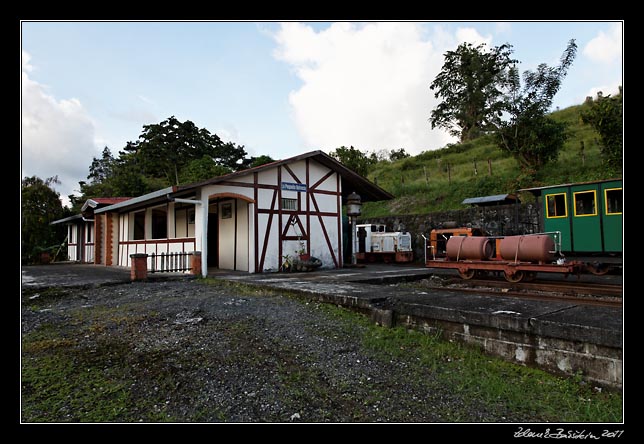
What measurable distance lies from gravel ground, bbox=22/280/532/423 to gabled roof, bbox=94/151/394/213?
5136 mm

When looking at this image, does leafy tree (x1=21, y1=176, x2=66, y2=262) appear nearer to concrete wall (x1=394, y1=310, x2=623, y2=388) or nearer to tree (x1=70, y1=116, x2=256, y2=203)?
tree (x1=70, y1=116, x2=256, y2=203)

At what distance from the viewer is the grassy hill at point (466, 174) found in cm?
1948

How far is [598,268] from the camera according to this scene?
9.44 metres

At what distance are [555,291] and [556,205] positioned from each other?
4201mm

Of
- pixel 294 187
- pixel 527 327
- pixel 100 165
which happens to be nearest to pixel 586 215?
pixel 527 327

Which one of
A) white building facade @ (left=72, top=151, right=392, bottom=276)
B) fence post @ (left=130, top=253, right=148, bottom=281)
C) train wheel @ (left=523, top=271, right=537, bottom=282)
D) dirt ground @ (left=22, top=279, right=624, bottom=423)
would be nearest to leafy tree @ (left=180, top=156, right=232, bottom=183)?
white building facade @ (left=72, top=151, right=392, bottom=276)

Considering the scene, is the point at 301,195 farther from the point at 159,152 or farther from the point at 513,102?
the point at 159,152

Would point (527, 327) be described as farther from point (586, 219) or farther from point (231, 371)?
point (586, 219)

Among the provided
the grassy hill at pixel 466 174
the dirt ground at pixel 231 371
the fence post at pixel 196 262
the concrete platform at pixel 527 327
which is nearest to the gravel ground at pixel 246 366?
the dirt ground at pixel 231 371

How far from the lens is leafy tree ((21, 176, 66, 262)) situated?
2033 cm

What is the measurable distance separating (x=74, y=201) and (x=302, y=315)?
104ft

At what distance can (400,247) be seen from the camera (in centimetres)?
1733

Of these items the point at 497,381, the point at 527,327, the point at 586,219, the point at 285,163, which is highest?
the point at 285,163

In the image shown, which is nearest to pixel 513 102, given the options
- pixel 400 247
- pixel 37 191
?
pixel 400 247
